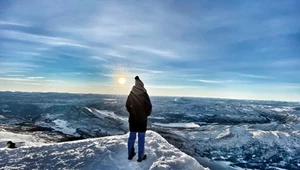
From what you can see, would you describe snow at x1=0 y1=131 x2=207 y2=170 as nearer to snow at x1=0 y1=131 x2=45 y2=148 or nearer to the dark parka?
the dark parka

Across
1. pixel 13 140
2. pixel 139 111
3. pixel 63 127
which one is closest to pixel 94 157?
pixel 139 111

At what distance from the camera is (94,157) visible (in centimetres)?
878

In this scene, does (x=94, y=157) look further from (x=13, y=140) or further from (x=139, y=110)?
(x=13, y=140)

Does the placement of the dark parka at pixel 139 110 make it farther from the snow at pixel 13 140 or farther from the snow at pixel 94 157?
the snow at pixel 13 140

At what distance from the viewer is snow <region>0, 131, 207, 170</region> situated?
8219 mm

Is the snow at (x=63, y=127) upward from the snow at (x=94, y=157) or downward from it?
downward

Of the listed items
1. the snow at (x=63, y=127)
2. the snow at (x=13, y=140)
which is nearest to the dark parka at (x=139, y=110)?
the snow at (x=13, y=140)

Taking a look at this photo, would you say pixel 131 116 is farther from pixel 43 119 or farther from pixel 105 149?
pixel 43 119

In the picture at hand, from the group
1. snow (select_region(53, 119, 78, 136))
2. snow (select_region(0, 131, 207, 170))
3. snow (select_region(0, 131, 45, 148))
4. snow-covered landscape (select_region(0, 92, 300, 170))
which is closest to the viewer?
snow (select_region(0, 131, 207, 170))

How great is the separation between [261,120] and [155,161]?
12567cm

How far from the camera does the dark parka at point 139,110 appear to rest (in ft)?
27.0

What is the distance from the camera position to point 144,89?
841 centimetres

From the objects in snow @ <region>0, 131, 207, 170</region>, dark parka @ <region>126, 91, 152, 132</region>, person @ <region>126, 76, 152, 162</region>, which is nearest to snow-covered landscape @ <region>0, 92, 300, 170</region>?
snow @ <region>0, 131, 207, 170</region>

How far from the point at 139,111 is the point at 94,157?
2192 millimetres
